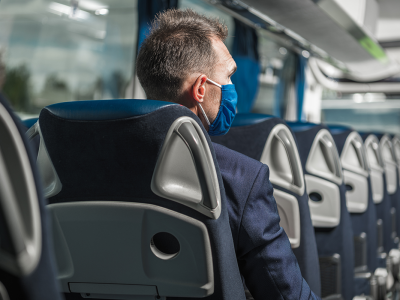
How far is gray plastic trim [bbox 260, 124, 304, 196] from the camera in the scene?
1593 millimetres

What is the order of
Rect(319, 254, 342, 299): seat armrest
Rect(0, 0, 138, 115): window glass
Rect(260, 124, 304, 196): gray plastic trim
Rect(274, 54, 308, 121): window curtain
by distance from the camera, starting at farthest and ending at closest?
Rect(274, 54, 308, 121): window curtain, Rect(0, 0, 138, 115): window glass, Rect(319, 254, 342, 299): seat armrest, Rect(260, 124, 304, 196): gray plastic trim

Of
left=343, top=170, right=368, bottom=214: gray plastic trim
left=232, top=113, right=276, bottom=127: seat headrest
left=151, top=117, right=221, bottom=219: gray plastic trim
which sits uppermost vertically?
left=232, top=113, right=276, bottom=127: seat headrest

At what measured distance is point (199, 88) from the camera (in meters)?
1.25

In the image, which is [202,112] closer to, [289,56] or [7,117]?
[7,117]

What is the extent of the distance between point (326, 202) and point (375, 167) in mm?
1305

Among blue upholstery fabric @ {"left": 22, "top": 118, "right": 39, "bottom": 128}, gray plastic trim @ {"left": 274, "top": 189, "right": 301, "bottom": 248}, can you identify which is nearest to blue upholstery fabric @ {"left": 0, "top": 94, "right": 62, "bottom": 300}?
blue upholstery fabric @ {"left": 22, "top": 118, "right": 39, "bottom": 128}

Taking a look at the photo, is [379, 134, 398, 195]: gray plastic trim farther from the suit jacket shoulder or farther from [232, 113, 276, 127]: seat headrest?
the suit jacket shoulder

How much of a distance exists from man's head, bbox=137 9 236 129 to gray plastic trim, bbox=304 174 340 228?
0.98 metres

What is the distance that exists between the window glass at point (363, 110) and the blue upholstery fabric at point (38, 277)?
9132mm

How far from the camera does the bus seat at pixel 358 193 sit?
8.28ft

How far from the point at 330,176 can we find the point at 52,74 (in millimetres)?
3149

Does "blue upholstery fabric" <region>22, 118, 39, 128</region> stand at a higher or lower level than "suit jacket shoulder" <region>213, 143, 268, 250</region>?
higher

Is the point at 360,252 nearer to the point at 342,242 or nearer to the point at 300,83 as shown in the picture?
the point at 342,242

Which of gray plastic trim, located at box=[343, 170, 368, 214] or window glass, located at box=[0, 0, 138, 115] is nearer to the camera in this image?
gray plastic trim, located at box=[343, 170, 368, 214]
